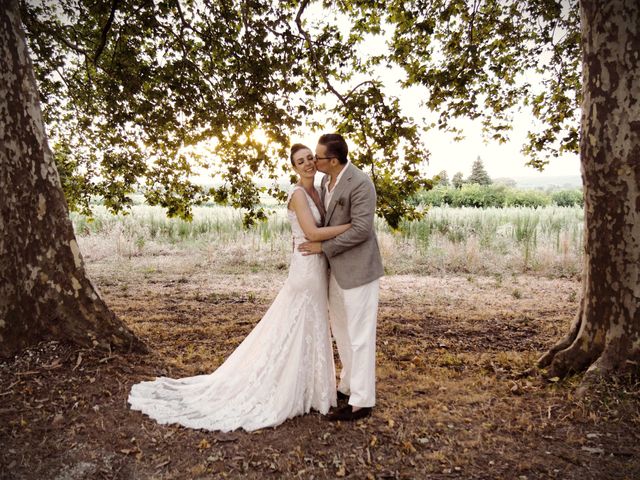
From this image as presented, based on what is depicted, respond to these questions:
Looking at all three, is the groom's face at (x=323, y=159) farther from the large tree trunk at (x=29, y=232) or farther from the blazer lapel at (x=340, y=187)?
the large tree trunk at (x=29, y=232)

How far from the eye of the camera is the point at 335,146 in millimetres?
3822

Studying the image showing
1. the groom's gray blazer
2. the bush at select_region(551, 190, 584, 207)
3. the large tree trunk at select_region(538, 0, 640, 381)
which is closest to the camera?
the large tree trunk at select_region(538, 0, 640, 381)

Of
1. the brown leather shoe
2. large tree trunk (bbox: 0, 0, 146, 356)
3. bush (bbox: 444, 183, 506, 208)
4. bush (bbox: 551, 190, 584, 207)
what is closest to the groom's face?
the brown leather shoe

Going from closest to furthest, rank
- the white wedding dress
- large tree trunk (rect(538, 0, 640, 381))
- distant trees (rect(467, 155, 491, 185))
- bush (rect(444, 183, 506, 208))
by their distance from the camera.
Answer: large tree trunk (rect(538, 0, 640, 381)) < the white wedding dress < bush (rect(444, 183, 506, 208)) < distant trees (rect(467, 155, 491, 185))

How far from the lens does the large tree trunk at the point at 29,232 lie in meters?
3.92

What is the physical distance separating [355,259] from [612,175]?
2.24 metres

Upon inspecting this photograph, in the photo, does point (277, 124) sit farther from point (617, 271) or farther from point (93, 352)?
point (617, 271)

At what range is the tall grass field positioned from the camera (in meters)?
11.4

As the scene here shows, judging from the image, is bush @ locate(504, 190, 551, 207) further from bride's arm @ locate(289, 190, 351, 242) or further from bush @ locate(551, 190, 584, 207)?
bride's arm @ locate(289, 190, 351, 242)

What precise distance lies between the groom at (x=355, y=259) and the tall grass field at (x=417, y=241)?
7598 millimetres

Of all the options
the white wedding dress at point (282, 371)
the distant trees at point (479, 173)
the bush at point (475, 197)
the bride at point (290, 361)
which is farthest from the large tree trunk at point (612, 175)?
the distant trees at point (479, 173)

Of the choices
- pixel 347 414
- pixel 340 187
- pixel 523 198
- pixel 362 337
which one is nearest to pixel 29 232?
pixel 340 187

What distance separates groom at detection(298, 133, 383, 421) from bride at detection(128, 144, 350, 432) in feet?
0.42

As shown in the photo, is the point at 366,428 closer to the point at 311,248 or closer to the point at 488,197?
the point at 311,248
